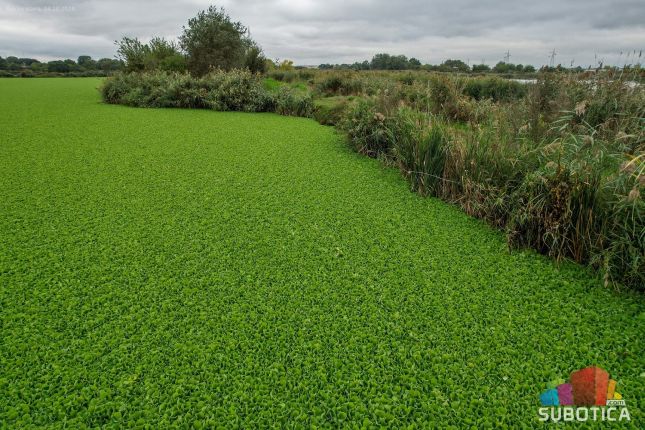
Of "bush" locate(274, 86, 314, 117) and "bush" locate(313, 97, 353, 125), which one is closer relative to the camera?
"bush" locate(313, 97, 353, 125)

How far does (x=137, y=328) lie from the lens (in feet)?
5.33

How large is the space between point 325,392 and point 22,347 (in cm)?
→ 128

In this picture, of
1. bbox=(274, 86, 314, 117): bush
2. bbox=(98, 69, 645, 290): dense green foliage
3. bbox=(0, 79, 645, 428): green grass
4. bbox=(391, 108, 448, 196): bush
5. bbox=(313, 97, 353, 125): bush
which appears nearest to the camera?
bbox=(0, 79, 645, 428): green grass

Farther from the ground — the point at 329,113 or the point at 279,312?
the point at 329,113

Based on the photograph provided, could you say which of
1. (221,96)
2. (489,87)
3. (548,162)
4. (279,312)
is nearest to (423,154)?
(548,162)

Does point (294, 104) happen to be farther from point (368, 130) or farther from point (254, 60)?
point (254, 60)

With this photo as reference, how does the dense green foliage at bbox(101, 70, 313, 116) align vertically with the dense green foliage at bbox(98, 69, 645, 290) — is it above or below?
above

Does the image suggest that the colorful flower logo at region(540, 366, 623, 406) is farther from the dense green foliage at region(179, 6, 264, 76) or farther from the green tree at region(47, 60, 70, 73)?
the green tree at region(47, 60, 70, 73)

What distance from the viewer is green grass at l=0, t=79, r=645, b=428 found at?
1.31m

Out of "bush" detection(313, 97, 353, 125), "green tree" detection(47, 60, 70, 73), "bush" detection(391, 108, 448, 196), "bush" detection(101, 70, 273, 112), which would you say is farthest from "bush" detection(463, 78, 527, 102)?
"green tree" detection(47, 60, 70, 73)

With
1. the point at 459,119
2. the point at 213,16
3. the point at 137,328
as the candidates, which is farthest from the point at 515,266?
the point at 213,16

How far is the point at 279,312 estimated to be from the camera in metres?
1.75

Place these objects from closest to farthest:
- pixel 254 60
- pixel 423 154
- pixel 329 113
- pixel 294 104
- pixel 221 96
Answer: pixel 423 154
pixel 329 113
pixel 294 104
pixel 221 96
pixel 254 60

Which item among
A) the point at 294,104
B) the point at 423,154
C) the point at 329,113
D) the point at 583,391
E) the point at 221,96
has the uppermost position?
the point at 221,96
